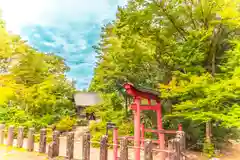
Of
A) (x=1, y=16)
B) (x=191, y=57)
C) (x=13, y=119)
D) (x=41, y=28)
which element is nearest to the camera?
(x=191, y=57)

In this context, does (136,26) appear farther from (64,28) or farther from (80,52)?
(64,28)

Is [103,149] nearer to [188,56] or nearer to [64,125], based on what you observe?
[188,56]

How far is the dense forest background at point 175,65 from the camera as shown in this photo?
586 centimetres


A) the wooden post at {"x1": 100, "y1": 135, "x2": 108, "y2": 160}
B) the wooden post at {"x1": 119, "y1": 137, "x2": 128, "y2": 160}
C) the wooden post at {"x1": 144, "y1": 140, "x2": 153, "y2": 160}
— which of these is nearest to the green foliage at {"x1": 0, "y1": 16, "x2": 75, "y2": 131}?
the wooden post at {"x1": 100, "y1": 135, "x2": 108, "y2": 160}

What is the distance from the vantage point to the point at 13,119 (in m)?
11.6

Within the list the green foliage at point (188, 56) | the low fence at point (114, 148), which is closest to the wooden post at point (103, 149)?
the low fence at point (114, 148)

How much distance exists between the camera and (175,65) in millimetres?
7828

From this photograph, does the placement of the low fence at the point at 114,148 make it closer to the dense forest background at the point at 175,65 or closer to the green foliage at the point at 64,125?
the dense forest background at the point at 175,65

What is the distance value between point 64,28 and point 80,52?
13.0ft

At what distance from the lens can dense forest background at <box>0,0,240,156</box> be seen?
19.2 ft

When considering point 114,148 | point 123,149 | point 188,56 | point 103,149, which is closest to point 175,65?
point 188,56

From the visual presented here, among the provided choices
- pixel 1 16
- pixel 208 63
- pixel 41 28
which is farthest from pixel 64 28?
pixel 208 63

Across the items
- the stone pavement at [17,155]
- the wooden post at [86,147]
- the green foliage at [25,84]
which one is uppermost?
the green foliage at [25,84]

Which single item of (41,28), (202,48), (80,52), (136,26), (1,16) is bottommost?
(202,48)
